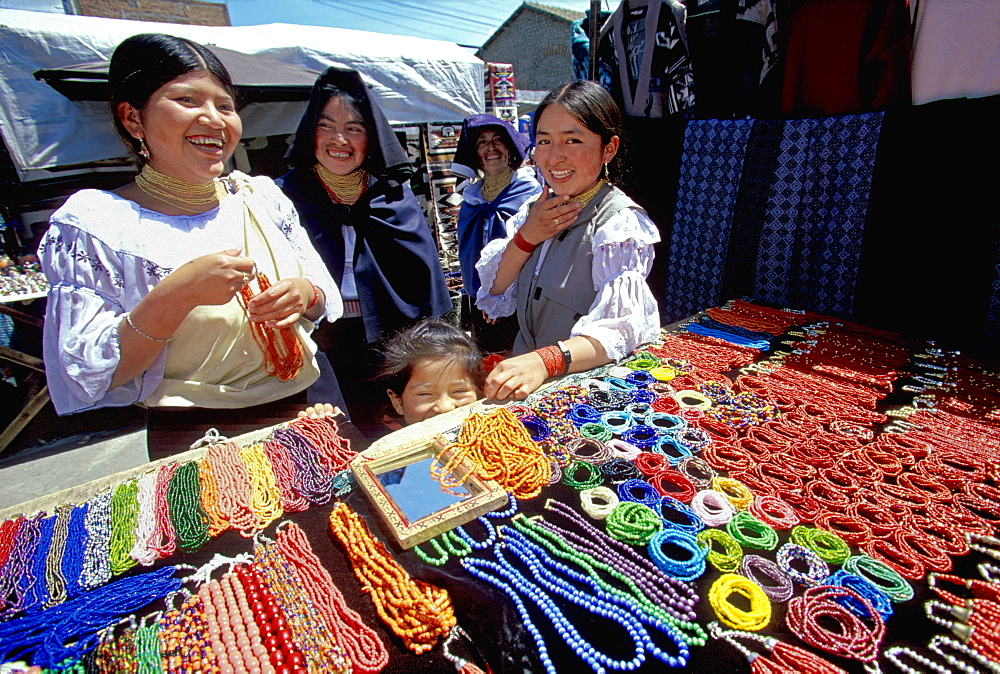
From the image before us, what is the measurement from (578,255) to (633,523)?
3.64 feet

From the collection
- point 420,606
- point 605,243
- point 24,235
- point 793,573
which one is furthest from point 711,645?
point 24,235

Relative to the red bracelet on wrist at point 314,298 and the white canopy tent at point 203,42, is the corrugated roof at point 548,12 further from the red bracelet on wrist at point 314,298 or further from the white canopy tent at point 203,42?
the red bracelet on wrist at point 314,298

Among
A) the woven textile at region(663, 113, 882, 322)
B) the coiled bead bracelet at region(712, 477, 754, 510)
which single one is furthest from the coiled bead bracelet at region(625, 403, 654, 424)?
the woven textile at region(663, 113, 882, 322)

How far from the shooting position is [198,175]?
1658mm

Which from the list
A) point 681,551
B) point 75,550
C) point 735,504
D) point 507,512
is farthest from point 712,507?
point 75,550

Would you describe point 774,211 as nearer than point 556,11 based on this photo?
Yes

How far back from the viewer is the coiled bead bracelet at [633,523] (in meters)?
1.10

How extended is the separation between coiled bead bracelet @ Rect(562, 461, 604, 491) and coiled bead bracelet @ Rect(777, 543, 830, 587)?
42cm

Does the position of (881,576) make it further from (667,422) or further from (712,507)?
(667,422)

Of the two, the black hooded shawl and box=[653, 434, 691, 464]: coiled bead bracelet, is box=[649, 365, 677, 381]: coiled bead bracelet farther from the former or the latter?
the black hooded shawl

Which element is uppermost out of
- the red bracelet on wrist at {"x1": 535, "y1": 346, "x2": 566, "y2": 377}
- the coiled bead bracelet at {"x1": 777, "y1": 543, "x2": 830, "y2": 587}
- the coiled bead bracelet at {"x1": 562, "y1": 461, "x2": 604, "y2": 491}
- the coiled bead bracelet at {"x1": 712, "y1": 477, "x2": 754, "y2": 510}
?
the red bracelet on wrist at {"x1": 535, "y1": 346, "x2": 566, "y2": 377}

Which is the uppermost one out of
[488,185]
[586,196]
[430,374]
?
[488,185]

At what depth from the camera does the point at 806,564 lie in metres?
1.02

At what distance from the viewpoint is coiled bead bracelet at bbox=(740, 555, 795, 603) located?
951mm
